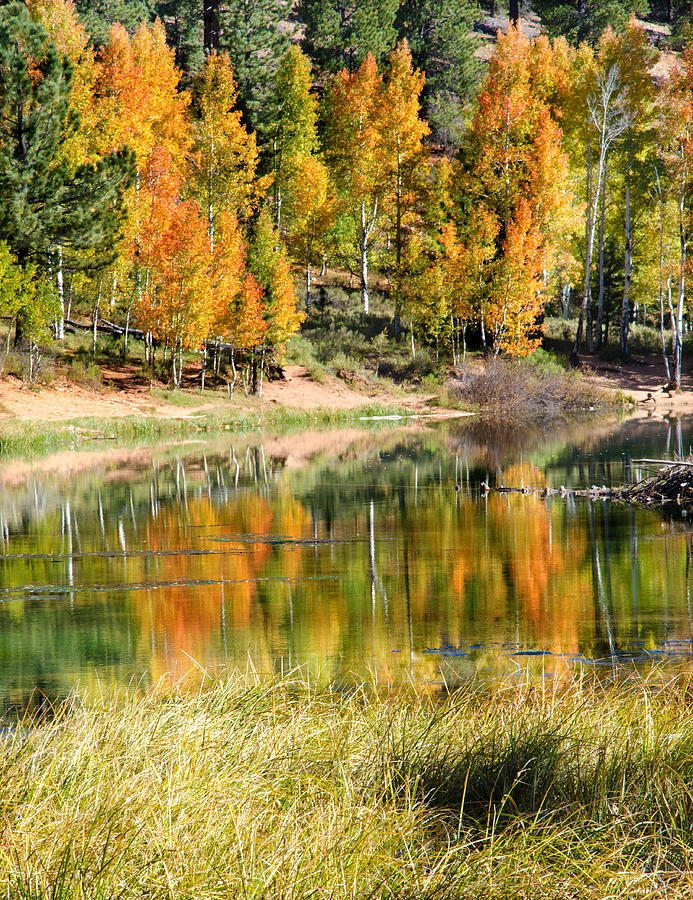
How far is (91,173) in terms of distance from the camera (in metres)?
33.7

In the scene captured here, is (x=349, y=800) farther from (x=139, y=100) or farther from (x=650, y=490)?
(x=139, y=100)

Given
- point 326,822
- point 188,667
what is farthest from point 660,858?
Result: point 188,667

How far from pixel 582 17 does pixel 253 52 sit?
31743mm

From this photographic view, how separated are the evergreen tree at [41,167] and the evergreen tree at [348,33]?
30.1 metres

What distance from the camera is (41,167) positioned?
33.0 meters

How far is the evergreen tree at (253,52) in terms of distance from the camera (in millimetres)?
50062

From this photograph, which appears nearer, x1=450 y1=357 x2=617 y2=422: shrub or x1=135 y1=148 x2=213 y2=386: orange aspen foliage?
x1=135 y1=148 x2=213 y2=386: orange aspen foliage

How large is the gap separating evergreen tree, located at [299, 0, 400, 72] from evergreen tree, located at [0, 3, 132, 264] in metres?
30.1

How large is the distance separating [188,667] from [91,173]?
94.1 ft

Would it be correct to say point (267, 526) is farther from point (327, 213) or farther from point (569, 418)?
point (327, 213)

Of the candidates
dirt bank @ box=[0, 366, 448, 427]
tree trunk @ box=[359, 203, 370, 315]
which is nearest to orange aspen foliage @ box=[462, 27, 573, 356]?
dirt bank @ box=[0, 366, 448, 427]

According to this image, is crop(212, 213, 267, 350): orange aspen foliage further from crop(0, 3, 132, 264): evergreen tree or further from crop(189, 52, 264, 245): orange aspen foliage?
crop(0, 3, 132, 264): evergreen tree

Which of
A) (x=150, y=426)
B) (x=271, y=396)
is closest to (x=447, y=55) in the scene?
(x=271, y=396)

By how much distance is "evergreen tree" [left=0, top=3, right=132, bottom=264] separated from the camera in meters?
32.2
